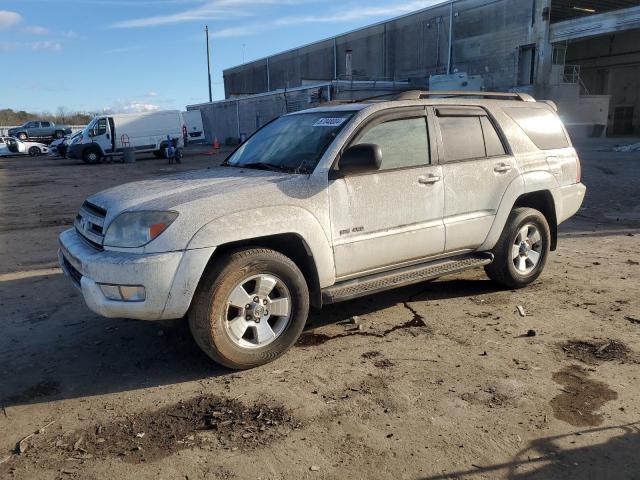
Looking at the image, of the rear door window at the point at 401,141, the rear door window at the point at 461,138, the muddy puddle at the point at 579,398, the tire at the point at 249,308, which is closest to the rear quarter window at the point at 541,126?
the rear door window at the point at 461,138

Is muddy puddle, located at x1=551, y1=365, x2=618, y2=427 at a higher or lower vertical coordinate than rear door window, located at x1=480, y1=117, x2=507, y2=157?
lower

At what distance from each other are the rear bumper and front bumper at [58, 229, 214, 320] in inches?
157

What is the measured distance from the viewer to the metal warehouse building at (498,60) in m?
33.0

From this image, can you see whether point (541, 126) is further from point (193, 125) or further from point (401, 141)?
point (193, 125)

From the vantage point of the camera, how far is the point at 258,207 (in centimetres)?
372

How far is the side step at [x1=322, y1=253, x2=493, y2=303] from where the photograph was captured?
4.12 m

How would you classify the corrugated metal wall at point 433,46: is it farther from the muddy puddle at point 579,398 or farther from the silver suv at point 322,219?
the muddy puddle at point 579,398

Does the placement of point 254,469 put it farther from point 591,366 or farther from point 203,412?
point 591,366

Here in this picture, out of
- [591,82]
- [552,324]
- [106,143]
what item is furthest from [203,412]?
[591,82]

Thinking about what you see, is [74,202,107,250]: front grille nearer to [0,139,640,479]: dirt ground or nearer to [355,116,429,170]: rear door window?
[0,139,640,479]: dirt ground

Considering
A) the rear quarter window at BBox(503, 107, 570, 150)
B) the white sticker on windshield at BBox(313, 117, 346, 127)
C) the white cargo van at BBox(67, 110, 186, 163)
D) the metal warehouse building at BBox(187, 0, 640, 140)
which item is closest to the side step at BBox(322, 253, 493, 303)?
the white sticker on windshield at BBox(313, 117, 346, 127)

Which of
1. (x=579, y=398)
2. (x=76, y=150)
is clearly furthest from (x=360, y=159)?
(x=76, y=150)

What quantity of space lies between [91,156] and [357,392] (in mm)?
27907

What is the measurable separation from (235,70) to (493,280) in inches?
3026
